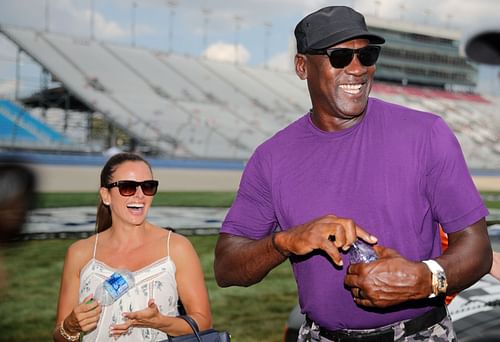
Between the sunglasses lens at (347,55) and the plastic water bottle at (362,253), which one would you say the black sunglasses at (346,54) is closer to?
the sunglasses lens at (347,55)

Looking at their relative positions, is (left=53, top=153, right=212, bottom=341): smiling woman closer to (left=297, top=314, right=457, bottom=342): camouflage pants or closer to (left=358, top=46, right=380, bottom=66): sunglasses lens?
(left=297, top=314, right=457, bottom=342): camouflage pants

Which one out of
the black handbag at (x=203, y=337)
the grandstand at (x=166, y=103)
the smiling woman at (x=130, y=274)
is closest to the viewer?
the black handbag at (x=203, y=337)

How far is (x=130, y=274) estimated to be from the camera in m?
3.12

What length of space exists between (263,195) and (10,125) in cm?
3518

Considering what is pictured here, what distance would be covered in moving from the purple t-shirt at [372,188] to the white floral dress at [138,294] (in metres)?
0.79

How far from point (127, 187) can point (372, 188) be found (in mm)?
1389

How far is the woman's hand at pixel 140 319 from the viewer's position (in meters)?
3.00

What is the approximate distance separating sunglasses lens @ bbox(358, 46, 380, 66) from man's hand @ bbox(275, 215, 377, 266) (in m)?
0.66

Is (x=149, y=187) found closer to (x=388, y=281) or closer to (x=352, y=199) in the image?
(x=352, y=199)

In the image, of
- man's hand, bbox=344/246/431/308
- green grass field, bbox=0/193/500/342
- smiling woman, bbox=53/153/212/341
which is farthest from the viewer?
green grass field, bbox=0/193/500/342

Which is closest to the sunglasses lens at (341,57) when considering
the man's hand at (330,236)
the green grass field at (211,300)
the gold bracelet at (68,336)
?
the man's hand at (330,236)

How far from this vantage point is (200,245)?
11.0 metres

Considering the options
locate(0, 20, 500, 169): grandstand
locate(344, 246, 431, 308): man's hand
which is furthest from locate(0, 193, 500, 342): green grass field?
locate(0, 20, 500, 169): grandstand

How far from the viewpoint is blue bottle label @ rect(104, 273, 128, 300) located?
9.94 ft
